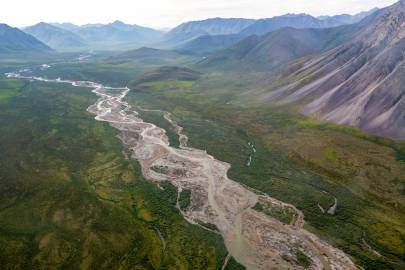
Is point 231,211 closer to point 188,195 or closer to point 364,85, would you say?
point 188,195

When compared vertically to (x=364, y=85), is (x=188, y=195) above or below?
below

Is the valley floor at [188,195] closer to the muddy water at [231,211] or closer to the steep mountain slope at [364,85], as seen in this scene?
the muddy water at [231,211]

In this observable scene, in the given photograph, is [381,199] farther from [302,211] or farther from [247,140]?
[247,140]

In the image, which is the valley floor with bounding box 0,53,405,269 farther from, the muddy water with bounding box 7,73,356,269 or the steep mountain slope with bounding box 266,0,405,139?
the steep mountain slope with bounding box 266,0,405,139

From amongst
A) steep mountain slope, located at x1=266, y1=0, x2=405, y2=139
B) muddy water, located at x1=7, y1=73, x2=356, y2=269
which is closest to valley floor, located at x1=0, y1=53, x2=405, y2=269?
muddy water, located at x1=7, y1=73, x2=356, y2=269

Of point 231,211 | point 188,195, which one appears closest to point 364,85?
point 231,211

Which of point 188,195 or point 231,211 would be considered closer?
point 231,211
